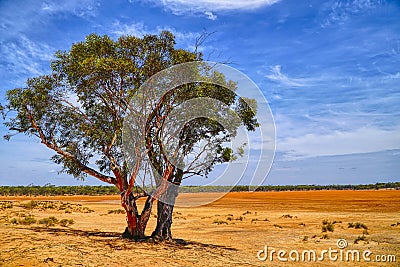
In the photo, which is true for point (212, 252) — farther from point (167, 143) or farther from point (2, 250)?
point (2, 250)

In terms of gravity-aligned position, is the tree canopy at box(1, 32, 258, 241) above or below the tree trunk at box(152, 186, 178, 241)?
above

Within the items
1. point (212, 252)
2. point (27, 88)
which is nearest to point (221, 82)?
point (212, 252)

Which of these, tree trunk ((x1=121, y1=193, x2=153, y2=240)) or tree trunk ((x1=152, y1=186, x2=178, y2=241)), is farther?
tree trunk ((x1=152, y1=186, x2=178, y2=241))

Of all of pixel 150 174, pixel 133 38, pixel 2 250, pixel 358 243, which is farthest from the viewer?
pixel 358 243

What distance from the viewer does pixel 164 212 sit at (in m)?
19.8

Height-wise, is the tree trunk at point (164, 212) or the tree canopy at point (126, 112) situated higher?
the tree canopy at point (126, 112)

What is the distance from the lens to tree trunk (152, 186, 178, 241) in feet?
64.4

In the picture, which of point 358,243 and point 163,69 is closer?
point 163,69

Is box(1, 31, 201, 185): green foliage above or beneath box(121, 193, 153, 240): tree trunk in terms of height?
above

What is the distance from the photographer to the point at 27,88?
18.5 metres

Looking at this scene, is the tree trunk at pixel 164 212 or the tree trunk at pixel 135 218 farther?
the tree trunk at pixel 164 212

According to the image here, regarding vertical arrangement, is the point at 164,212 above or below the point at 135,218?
above

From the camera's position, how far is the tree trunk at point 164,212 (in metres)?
19.6

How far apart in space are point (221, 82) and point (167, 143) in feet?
13.1
